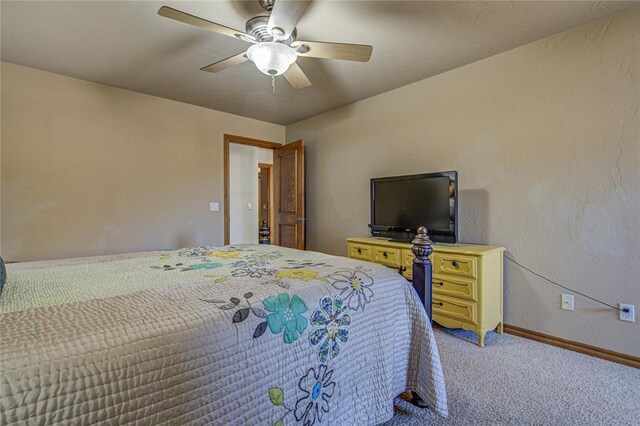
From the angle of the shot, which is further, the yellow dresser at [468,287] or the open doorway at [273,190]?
the open doorway at [273,190]

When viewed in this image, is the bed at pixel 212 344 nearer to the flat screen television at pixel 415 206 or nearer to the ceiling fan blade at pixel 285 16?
the ceiling fan blade at pixel 285 16

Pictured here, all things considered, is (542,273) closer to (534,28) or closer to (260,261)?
(534,28)

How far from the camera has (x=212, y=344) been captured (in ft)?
2.87

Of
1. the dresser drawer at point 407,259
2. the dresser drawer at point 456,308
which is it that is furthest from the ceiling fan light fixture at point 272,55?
the dresser drawer at point 456,308

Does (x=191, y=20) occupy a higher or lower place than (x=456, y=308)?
higher

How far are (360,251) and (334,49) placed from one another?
1988mm

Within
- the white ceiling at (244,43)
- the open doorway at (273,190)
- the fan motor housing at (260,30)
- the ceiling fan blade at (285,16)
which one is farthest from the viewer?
the open doorway at (273,190)

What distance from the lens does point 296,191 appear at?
4.30 m

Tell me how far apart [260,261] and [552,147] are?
7.84 ft

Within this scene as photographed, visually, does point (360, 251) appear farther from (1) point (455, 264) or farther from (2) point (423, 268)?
(2) point (423, 268)

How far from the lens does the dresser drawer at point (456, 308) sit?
2359 millimetres

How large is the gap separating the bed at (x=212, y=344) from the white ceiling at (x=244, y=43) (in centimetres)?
165

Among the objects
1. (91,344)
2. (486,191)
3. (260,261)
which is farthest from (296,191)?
(91,344)

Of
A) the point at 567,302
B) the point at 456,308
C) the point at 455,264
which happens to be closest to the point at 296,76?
the point at 455,264
